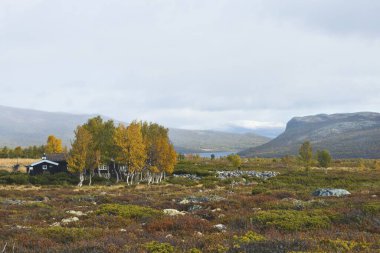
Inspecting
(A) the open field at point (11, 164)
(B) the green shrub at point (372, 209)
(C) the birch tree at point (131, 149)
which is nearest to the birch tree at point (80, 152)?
(C) the birch tree at point (131, 149)

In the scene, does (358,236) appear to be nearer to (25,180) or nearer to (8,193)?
(8,193)

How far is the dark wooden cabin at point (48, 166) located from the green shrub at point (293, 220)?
205 feet

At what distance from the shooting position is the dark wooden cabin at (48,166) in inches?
2808

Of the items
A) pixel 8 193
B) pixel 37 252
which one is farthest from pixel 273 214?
pixel 8 193

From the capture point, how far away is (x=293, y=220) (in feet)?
51.4

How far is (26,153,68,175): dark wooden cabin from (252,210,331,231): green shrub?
205 ft

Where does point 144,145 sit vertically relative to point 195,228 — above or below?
above

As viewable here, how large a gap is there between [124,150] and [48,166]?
22486 millimetres

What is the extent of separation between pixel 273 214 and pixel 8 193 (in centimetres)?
3030

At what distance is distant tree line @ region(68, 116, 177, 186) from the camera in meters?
59.6

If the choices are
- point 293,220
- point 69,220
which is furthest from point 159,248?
point 69,220

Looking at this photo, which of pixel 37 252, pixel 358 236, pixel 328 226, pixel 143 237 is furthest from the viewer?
pixel 328 226

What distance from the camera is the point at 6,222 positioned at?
57.7ft

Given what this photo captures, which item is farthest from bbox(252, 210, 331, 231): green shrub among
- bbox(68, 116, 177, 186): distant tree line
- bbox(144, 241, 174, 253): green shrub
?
bbox(68, 116, 177, 186): distant tree line
